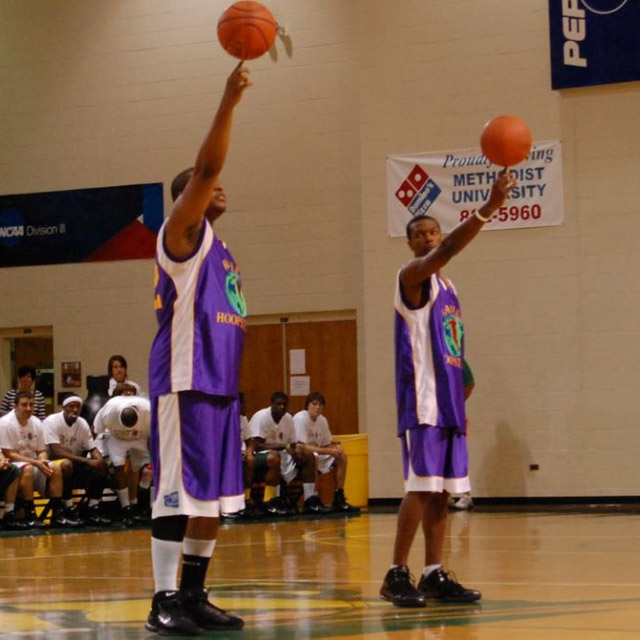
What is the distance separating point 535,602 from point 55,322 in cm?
1090

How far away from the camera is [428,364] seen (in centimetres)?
528

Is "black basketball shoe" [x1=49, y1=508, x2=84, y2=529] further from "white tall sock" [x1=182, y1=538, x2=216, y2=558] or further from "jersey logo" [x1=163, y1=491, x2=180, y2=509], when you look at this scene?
"jersey logo" [x1=163, y1=491, x2=180, y2=509]

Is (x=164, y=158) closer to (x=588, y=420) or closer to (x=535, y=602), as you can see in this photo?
(x=588, y=420)

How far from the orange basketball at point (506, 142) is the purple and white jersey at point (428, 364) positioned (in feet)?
2.01

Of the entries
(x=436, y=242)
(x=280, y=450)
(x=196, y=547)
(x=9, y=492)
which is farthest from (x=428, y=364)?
(x=280, y=450)

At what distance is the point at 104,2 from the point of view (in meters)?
15.1

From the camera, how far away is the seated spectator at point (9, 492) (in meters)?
11.0

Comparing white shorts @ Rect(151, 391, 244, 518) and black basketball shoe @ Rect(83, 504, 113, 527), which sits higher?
white shorts @ Rect(151, 391, 244, 518)

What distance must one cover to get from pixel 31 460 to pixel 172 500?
284 inches

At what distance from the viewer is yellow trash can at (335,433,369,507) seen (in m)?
13.5

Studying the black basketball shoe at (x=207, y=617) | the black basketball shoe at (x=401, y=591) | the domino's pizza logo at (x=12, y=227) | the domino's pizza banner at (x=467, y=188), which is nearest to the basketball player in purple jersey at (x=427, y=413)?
the black basketball shoe at (x=401, y=591)

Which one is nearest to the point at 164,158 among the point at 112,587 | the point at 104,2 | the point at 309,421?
the point at 104,2

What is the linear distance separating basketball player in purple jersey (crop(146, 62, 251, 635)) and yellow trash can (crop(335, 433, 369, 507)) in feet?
29.2

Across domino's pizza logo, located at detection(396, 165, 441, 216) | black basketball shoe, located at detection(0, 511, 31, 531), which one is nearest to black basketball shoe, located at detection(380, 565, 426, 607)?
black basketball shoe, located at detection(0, 511, 31, 531)
